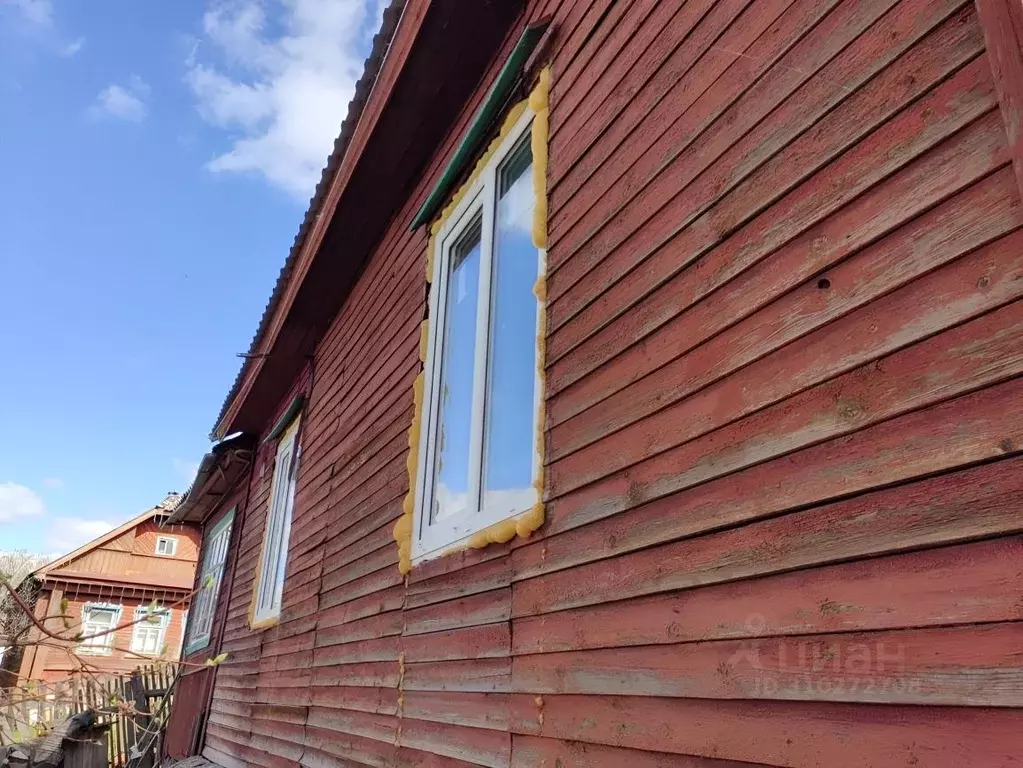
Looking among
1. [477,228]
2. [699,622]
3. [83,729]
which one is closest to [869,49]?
[699,622]

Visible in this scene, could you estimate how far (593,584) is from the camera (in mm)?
2131

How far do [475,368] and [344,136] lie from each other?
2.28 meters

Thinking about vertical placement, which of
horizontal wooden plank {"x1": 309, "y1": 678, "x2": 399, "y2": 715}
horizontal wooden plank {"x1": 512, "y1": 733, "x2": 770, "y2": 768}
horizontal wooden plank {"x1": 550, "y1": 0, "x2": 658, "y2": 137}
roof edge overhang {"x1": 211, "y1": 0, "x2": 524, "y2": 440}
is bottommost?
horizontal wooden plank {"x1": 512, "y1": 733, "x2": 770, "y2": 768}

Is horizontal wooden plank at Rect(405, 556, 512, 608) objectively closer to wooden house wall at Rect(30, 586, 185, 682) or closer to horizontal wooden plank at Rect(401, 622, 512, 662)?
horizontal wooden plank at Rect(401, 622, 512, 662)

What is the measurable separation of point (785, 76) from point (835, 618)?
1.22 meters

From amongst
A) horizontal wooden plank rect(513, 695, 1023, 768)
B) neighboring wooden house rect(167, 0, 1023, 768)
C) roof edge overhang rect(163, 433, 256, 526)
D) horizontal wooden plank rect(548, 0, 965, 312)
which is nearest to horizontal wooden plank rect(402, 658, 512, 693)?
neighboring wooden house rect(167, 0, 1023, 768)

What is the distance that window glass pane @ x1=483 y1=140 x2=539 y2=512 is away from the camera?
9.40 feet

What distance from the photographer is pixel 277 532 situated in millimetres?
7309

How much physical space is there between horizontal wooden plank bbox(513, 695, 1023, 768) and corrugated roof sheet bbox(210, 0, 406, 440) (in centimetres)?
346

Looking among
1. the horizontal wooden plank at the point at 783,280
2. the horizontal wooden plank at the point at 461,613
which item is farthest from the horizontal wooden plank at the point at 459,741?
the horizontal wooden plank at the point at 783,280

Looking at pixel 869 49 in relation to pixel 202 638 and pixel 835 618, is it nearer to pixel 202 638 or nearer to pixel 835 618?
pixel 835 618

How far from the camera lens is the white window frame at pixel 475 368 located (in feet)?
9.68

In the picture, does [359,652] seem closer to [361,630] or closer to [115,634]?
[361,630]

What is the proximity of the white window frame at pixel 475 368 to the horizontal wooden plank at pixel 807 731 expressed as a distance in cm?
80
